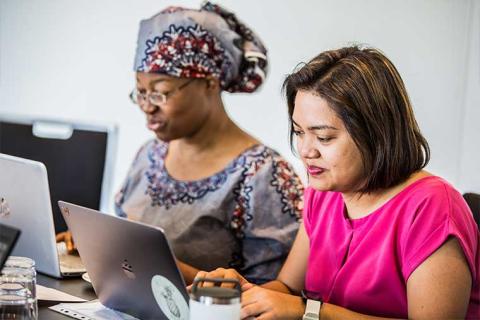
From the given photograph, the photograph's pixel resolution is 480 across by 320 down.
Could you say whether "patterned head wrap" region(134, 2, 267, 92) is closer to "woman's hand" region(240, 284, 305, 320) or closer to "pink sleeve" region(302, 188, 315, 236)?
"pink sleeve" region(302, 188, 315, 236)

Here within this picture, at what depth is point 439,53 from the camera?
114 inches

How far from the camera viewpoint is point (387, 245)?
1584 millimetres

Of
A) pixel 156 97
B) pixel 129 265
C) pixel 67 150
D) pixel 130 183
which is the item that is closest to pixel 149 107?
pixel 156 97

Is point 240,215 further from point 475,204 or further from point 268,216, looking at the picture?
point 475,204

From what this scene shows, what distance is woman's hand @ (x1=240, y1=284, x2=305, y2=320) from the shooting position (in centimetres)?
144

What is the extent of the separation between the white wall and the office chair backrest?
17.9 inches

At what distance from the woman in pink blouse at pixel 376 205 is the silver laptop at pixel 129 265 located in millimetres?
164

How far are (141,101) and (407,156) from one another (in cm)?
93

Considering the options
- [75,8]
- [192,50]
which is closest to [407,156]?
[192,50]

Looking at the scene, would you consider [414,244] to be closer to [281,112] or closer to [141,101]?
[141,101]

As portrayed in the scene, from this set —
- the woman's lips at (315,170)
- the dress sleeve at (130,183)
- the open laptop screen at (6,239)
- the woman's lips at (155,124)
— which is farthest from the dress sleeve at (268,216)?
the open laptop screen at (6,239)

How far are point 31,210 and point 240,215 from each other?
67cm

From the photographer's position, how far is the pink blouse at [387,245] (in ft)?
4.94

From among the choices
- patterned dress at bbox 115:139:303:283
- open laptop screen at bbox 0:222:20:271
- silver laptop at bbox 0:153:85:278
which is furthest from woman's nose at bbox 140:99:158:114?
open laptop screen at bbox 0:222:20:271
